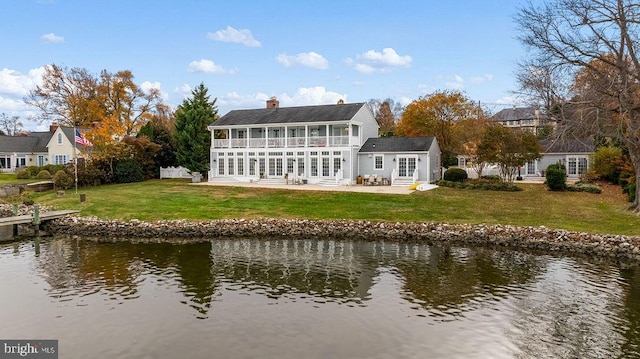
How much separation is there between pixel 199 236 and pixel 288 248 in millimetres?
5120

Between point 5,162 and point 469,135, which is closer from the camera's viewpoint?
point 469,135

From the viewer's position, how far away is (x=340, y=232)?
843 inches

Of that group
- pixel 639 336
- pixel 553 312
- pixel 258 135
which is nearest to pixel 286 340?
pixel 553 312

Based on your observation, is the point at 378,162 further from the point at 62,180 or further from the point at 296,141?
the point at 62,180

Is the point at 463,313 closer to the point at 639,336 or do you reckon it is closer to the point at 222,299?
the point at 639,336

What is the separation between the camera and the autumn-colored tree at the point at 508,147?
3175 centimetres

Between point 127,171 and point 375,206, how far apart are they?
23.8 metres

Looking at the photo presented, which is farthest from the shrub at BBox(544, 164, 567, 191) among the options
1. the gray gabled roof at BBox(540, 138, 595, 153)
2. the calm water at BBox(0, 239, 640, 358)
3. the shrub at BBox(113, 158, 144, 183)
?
the shrub at BBox(113, 158, 144, 183)

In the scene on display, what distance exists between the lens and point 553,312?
11547mm

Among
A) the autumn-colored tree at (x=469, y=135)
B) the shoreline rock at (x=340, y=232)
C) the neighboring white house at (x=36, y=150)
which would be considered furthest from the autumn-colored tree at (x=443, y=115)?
the neighboring white house at (x=36, y=150)

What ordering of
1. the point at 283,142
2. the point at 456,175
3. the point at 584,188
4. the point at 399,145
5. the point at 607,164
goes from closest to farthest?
the point at 584,188 < the point at 607,164 < the point at 456,175 < the point at 399,145 < the point at 283,142

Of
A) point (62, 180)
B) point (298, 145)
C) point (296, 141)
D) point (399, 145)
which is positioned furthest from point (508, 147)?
point (62, 180)

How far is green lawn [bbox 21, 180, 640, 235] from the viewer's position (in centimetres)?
2230

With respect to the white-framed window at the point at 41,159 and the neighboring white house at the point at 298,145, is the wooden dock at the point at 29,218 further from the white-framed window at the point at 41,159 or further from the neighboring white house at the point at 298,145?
the white-framed window at the point at 41,159
